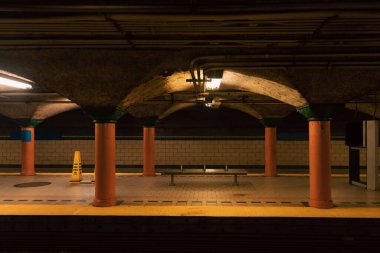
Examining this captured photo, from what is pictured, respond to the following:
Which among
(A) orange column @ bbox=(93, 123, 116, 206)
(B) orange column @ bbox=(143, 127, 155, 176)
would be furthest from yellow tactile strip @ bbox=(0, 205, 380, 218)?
(B) orange column @ bbox=(143, 127, 155, 176)

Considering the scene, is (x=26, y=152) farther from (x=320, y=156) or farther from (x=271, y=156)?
(x=320, y=156)

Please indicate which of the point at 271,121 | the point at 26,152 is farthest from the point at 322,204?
the point at 26,152

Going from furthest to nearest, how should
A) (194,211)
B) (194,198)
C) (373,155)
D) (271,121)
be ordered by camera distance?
(271,121), (373,155), (194,198), (194,211)

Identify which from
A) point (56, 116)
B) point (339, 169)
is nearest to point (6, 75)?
point (56, 116)

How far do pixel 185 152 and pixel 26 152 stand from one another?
23.6 ft

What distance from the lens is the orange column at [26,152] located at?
14.2 meters

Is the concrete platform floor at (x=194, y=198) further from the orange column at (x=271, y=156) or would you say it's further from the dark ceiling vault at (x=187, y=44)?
the dark ceiling vault at (x=187, y=44)

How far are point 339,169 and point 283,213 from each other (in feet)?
32.2

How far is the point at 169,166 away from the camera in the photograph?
16359mm

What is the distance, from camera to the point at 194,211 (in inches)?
295

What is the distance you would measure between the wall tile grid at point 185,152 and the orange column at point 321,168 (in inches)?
319

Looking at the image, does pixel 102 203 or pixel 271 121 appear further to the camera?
pixel 271 121
